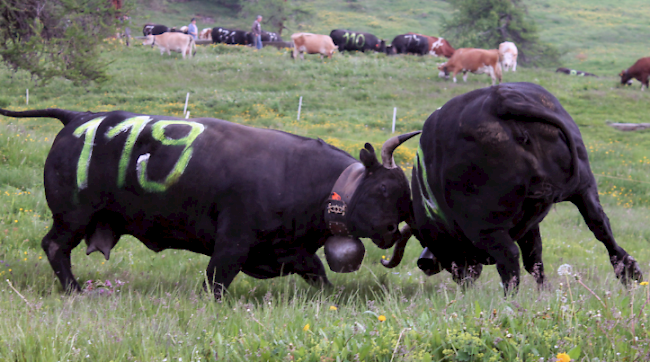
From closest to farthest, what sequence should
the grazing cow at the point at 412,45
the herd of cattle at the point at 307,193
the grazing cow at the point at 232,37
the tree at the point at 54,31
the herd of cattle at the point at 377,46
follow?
the herd of cattle at the point at 307,193
the tree at the point at 54,31
the herd of cattle at the point at 377,46
the grazing cow at the point at 412,45
the grazing cow at the point at 232,37

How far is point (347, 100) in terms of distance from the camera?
21188mm

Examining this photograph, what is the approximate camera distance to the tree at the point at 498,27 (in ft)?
119

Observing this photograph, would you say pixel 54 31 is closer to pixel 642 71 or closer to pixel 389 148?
pixel 389 148

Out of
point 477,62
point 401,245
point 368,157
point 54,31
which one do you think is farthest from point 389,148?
point 477,62

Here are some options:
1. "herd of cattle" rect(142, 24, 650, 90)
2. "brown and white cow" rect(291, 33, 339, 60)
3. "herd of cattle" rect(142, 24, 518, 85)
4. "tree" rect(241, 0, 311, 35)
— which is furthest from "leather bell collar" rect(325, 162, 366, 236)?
"tree" rect(241, 0, 311, 35)

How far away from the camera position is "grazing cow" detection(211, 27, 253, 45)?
36.5m

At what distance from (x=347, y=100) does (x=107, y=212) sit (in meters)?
16.9

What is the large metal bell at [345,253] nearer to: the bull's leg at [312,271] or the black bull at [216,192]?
the black bull at [216,192]

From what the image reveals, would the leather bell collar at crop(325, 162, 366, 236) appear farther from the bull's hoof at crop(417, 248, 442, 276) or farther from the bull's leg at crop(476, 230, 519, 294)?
the bull's leg at crop(476, 230, 519, 294)

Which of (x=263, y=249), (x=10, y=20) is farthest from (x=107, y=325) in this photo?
(x=10, y=20)

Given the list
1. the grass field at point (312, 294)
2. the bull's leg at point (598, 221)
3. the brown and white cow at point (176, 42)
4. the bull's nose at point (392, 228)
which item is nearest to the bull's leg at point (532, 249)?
the grass field at point (312, 294)

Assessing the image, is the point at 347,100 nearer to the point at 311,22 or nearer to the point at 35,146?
the point at 35,146

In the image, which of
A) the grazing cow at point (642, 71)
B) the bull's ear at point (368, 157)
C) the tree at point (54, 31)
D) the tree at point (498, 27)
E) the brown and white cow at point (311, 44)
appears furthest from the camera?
the tree at point (498, 27)

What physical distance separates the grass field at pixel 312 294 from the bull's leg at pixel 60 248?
157 mm
